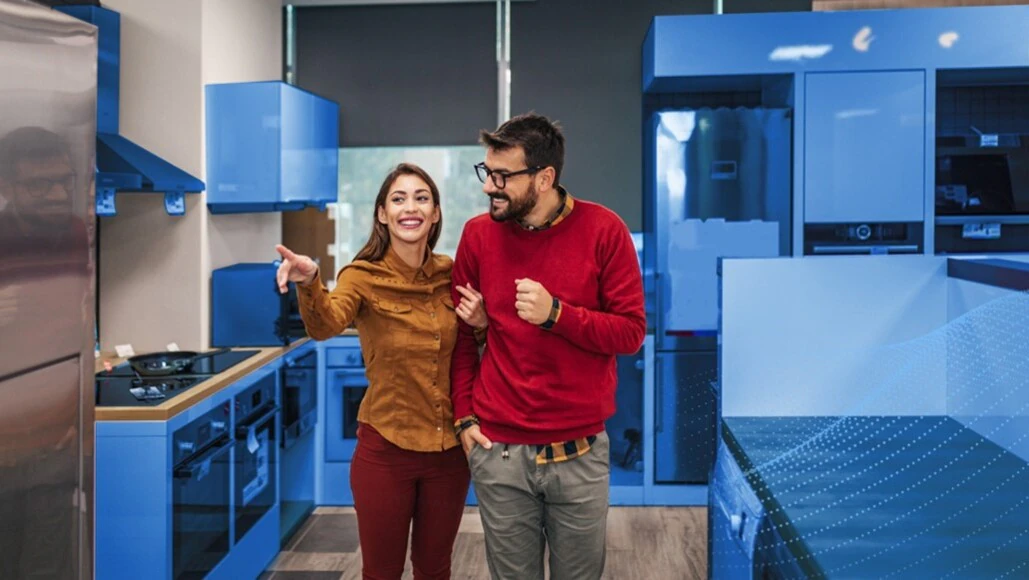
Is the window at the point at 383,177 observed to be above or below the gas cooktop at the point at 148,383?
above

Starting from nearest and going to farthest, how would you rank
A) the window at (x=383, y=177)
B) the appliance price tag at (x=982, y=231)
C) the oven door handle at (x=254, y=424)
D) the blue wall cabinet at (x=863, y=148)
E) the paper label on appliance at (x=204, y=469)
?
the paper label on appliance at (x=204, y=469), the oven door handle at (x=254, y=424), the blue wall cabinet at (x=863, y=148), the appliance price tag at (x=982, y=231), the window at (x=383, y=177)

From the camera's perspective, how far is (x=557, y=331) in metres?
2.04

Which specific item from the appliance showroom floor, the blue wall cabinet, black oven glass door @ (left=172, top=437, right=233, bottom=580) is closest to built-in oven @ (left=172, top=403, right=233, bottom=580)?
black oven glass door @ (left=172, top=437, right=233, bottom=580)

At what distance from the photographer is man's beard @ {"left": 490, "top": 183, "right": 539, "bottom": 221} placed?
2.08 m

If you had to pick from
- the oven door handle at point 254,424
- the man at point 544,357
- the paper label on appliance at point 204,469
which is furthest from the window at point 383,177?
the man at point 544,357

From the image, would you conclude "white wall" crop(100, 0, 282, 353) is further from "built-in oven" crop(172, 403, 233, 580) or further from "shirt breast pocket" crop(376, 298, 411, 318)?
"shirt breast pocket" crop(376, 298, 411, 318)

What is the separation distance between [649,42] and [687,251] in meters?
0.95

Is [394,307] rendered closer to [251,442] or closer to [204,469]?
[204,469]

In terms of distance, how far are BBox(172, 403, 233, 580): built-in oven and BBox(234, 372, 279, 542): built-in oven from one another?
11cm

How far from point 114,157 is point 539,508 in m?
1.89

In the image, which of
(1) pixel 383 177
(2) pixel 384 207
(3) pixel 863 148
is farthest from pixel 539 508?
(1) pixel 383 177

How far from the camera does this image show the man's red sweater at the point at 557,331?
2.09m

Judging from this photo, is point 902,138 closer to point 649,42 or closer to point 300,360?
point 649,42

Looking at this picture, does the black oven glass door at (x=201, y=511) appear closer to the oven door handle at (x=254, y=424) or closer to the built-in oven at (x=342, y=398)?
the oven door handle at (x=254, y=424)
